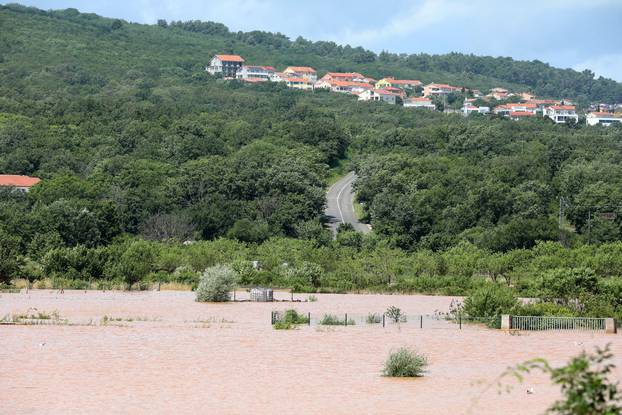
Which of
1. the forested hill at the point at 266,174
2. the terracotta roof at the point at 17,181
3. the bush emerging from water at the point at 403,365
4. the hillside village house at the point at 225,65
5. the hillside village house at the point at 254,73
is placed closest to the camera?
the bush emerging from water at the point at 403,365

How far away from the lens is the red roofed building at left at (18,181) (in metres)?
80.9

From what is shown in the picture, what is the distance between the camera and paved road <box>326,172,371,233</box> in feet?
259

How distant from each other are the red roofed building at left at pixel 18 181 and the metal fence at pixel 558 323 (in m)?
51.5

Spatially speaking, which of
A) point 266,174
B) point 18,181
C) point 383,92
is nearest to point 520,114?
point 383,92

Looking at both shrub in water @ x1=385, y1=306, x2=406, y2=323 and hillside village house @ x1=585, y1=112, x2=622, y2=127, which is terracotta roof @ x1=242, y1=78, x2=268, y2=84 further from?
shrub in water @ x1=385, y1=306, x2=406, y2=323

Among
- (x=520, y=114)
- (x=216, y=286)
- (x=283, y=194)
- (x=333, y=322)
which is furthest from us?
(x=520, y=114)

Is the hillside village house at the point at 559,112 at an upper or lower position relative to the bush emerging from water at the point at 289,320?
upper

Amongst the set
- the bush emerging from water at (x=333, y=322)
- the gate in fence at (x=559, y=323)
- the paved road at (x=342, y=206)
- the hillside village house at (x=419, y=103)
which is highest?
the hillside village house at (x=419, y=103)

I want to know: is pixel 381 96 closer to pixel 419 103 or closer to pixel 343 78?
pixel 419 103

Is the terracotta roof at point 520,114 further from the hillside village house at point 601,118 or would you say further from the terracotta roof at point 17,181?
the terracotta roof at point 17,181

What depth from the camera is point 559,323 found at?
36.6m

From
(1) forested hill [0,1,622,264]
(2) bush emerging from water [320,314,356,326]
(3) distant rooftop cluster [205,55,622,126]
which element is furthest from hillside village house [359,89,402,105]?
(2) bush emerging from water [320,314,356,326]

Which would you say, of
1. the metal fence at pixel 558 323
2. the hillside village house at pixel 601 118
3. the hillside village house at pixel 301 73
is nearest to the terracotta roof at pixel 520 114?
the hillside village house at pixel 601 118

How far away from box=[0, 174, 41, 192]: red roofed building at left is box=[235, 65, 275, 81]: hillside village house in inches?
3884
